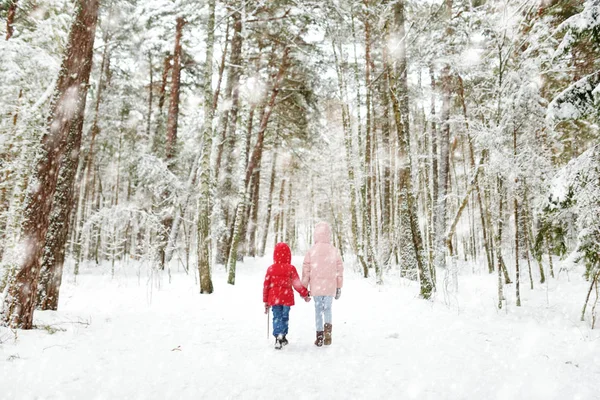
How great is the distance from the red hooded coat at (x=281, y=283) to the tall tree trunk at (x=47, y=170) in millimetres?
3160

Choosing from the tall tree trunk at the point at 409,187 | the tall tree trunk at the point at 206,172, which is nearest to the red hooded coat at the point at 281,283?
the tall tree trunk at the point at 409,187

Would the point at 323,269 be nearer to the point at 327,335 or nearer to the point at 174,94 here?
the point at 327,335

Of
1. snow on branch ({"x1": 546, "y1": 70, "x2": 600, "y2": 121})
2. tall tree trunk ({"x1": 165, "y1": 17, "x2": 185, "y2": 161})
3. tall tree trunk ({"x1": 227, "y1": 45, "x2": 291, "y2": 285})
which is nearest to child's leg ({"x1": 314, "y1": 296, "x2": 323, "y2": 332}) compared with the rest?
snow on branch ({"x1": 546, "y1": 70, "x2": 600, "y2": 121})

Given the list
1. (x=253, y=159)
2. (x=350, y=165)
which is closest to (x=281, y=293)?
(x=350, y=165)

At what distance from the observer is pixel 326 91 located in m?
15.8

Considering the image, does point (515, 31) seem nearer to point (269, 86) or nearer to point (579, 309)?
point (579, 309)

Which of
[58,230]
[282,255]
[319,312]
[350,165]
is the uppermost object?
[350,165]

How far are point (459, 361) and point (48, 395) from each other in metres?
4.44

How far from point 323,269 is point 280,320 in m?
0.99

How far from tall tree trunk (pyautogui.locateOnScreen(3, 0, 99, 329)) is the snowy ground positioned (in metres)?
0.44

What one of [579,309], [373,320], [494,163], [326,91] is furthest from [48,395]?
[326,91]

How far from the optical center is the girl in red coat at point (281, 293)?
15.9ft

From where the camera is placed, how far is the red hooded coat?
4914mm

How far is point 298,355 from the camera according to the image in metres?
4.45
